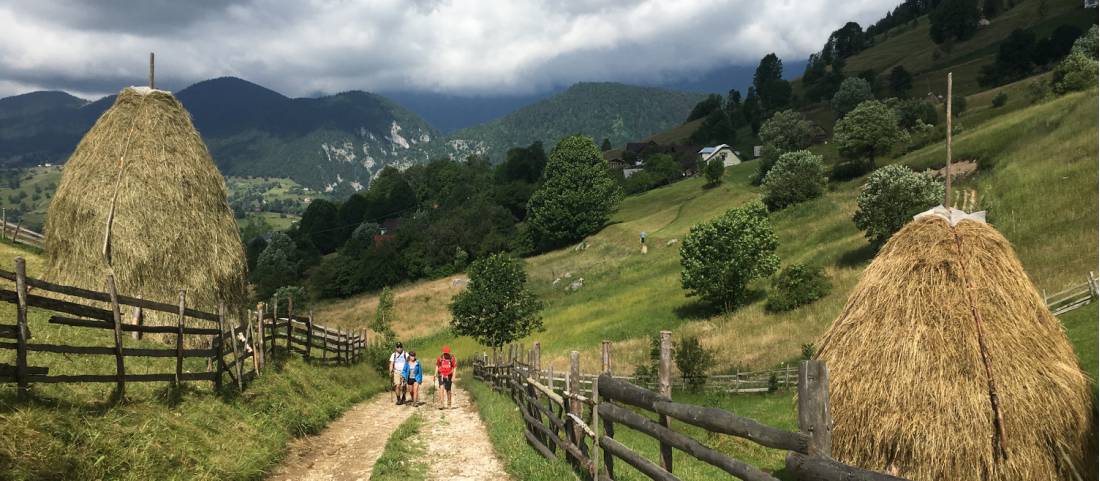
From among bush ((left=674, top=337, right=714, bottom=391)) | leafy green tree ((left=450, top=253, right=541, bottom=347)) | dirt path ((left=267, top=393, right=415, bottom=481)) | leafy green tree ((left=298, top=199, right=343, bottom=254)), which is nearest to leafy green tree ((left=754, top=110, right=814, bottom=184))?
leafy green tree ((left=450, top=253, right=541, bottom=347))

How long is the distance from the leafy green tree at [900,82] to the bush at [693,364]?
4592 inches

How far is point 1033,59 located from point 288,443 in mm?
134367

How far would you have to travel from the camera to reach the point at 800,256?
49.0 meters

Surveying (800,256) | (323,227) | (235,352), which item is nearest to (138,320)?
(235,352)

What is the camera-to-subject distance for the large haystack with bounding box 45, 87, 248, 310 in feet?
56.7

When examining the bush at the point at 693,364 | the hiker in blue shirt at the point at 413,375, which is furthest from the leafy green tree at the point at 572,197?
the hiker in blue shirt at the point at 413,375

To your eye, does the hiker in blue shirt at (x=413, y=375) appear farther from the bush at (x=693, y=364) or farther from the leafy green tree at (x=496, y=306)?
the leafy green tree at (x=496, y=306)

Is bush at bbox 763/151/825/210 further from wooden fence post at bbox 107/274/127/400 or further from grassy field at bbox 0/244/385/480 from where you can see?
wooden fence post at bbox 107/274/127/400

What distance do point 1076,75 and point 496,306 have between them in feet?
214

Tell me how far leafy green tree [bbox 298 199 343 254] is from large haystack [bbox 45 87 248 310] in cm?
10889

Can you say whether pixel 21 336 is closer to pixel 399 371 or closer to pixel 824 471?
pixel 824 471

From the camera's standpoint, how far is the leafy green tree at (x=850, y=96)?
120 m

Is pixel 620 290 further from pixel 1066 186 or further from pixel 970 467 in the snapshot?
pixel 970 467

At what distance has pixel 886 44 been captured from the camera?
180m
